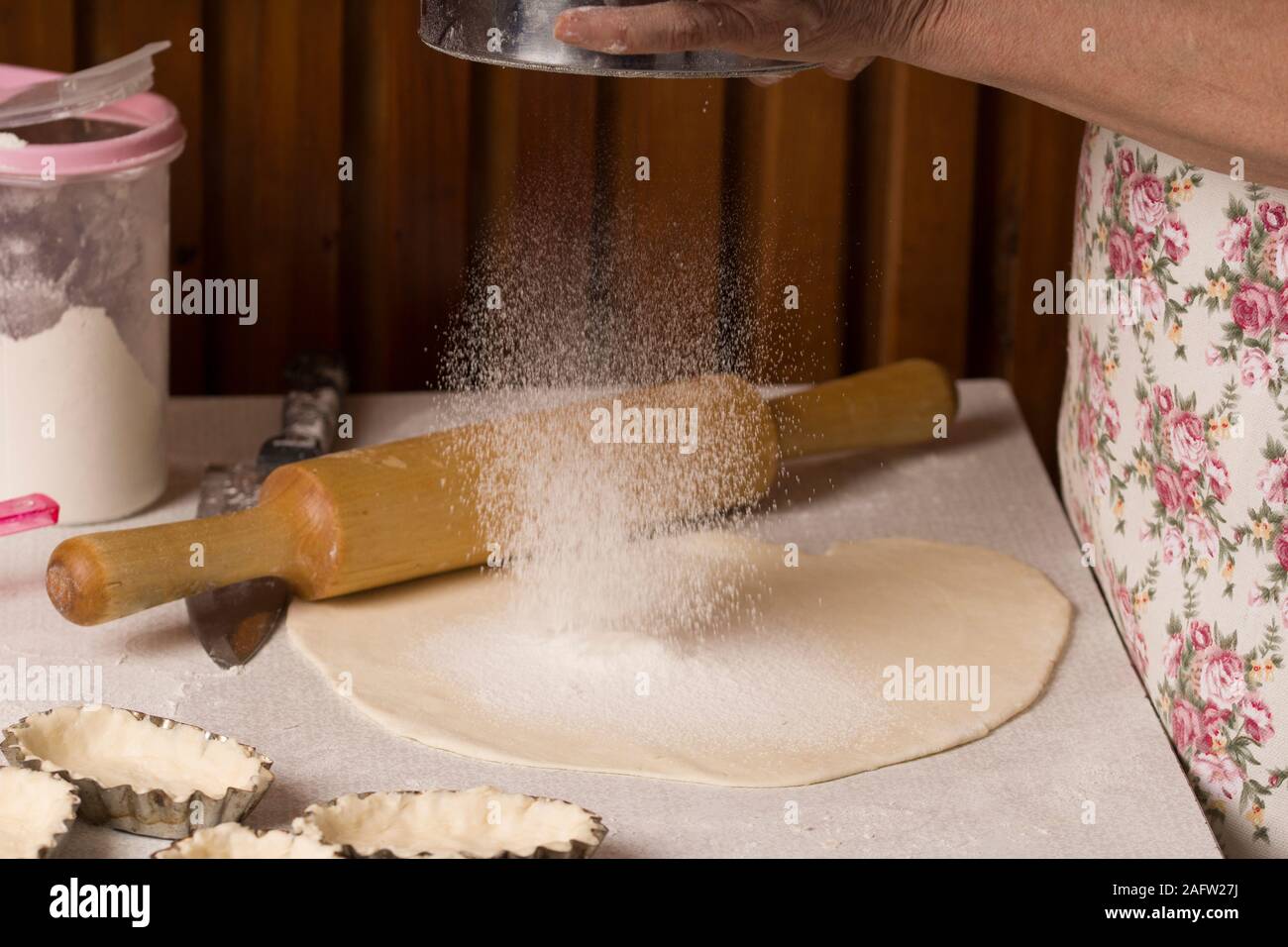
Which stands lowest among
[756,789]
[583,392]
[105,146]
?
[756,789]

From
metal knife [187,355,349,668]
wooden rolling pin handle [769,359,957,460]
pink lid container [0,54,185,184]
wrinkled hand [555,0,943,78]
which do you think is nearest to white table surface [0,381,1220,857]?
metal knife [187,355,349,668]

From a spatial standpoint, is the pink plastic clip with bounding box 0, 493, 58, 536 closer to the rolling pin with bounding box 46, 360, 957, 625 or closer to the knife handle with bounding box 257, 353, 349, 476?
the rolling pin with bounding box 46, 360, 957, 625

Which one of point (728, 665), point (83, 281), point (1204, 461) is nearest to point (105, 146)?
point (83, 281)

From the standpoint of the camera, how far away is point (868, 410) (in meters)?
1.33

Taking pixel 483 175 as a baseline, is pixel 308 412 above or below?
below

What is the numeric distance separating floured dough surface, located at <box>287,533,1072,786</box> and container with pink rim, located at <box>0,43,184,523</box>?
22cm

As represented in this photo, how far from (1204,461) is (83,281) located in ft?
2.44

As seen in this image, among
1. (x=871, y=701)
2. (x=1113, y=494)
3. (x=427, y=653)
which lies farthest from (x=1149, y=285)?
(x=427, y=653)

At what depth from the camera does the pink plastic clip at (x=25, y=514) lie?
1.05 metres

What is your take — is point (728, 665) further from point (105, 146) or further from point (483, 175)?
point (483, 175)

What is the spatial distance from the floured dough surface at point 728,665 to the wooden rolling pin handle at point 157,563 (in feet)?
0.17

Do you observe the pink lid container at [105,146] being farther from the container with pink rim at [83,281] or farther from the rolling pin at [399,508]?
the rolling pin at [399,508]

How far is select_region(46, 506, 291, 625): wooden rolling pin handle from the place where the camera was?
3.17ft

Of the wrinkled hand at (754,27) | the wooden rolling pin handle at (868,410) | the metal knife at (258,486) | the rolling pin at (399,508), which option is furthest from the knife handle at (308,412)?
the wrinkled hand at (754,27)
